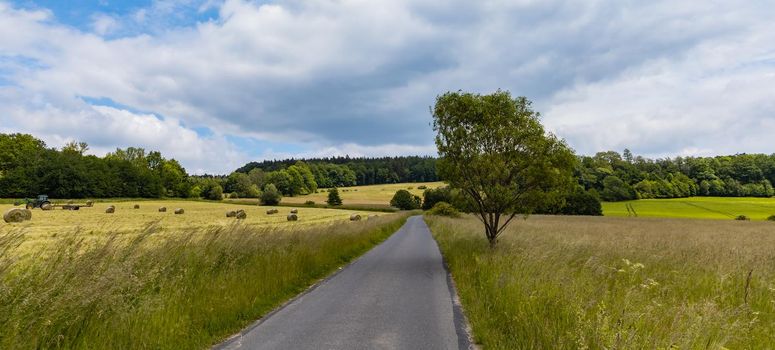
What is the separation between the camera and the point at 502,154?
54.0 feet

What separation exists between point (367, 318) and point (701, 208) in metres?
83.4

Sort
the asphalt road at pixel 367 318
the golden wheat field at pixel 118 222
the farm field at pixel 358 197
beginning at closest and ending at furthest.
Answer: the asphalt road at pixel 367 318 → the golden wheat field at pixel 118 222 → the farm field at pixel 358 197

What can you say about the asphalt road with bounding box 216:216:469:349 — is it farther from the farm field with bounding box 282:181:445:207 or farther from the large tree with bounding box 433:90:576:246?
the farm field with bounding box 282:181:445:207

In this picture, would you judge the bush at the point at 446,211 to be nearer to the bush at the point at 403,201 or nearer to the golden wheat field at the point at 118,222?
the golden wheat field at the point at 118,222

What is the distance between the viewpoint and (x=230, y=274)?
9523 millimetres

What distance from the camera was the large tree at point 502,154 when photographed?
1593cm

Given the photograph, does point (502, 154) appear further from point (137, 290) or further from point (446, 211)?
point (446, 211)

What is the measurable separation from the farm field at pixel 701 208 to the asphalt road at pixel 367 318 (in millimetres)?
65267

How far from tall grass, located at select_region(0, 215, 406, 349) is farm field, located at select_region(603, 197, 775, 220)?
68712 mm

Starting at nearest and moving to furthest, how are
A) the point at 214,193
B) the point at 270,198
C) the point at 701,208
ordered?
the point at 701,208
the point at 270,198
the point at 214,193

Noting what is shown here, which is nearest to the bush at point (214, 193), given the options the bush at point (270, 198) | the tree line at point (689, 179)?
the bush at point (270, 198)

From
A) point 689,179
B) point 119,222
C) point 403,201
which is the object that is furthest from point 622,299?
point 689,179

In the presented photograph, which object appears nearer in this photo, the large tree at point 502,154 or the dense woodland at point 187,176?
the large tree at point 502,154

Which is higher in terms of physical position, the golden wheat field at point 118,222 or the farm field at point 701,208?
the golden wheat field at point 118,222
